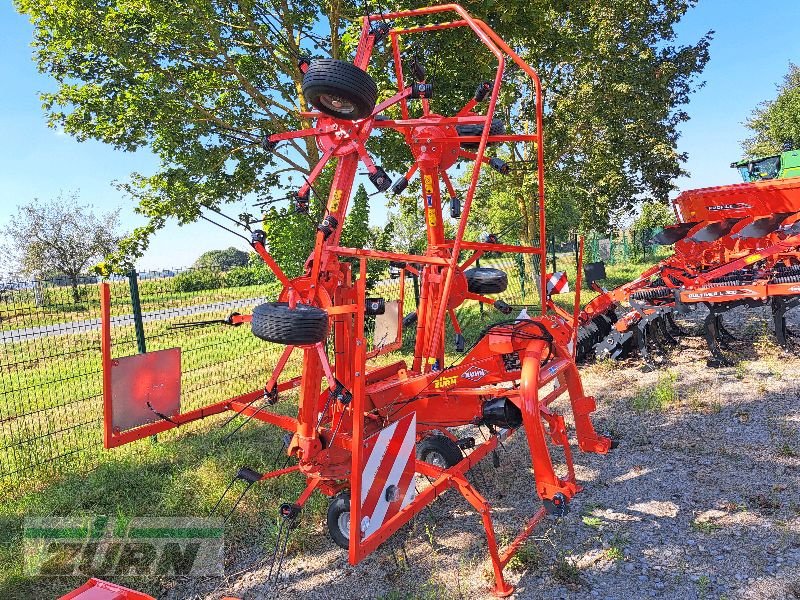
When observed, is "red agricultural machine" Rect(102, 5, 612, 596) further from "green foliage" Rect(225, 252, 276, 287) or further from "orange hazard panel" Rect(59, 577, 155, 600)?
"green foliage" Rect(225, 252, 276, 287)

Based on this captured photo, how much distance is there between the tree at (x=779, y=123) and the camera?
1241 inches

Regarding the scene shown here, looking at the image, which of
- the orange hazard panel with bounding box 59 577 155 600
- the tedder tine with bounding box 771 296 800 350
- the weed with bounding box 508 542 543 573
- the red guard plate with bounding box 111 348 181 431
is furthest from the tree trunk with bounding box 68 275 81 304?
the tedder tine with bounding box 771 296 800 350

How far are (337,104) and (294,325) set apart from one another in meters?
1.36

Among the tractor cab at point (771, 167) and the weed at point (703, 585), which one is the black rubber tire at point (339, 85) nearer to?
the weed at point (703, 585)

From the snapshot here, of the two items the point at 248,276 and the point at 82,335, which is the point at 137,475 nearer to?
the point at 82,335

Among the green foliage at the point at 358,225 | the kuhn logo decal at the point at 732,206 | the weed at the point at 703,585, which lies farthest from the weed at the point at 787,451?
the green foliage at the point at 358,225

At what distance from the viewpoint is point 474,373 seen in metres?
4.03

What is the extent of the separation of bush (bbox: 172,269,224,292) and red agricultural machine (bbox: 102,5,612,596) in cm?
277

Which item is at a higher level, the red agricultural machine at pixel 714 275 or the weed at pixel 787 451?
the red agricultural machine at pixel 714 275

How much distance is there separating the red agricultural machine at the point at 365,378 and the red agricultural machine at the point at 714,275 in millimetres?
3706

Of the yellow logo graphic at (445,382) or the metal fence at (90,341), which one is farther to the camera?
the metal fence at (90,341)

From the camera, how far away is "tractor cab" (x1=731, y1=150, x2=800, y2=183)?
11.6 metres

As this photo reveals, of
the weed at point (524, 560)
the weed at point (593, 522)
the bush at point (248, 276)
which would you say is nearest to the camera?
the weed at point (524, 560)

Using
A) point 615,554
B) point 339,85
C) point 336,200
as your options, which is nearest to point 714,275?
point 615,554
